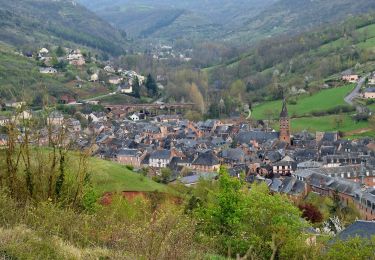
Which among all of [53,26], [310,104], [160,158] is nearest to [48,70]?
[310,104]

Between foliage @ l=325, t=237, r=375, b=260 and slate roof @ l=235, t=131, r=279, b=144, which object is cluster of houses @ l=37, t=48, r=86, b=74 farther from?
foliage @ l=325, t=237, r=375, b=260

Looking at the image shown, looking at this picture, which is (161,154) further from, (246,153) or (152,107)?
(152,107)

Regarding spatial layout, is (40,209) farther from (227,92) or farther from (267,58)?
(267,58)

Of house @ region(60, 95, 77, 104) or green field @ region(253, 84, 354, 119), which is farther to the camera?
house @ region(60, 95, 77, 104)

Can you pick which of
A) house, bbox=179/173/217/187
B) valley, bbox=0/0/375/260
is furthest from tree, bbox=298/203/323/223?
house, bbox=179/173/217/187

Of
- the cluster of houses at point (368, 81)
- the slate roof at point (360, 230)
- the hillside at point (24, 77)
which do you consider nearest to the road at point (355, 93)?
the cluster of houses at point (368, 81)

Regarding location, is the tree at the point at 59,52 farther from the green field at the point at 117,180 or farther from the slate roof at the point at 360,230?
the slate roof at the point at 360,230

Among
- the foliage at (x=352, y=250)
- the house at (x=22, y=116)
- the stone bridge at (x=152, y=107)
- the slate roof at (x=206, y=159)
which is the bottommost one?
the slate roof at (x=206, y=159)
